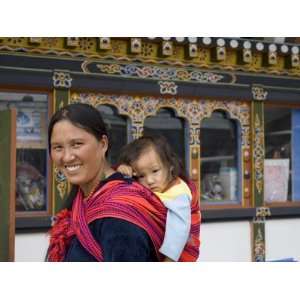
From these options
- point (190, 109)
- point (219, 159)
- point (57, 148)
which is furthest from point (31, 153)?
point (57, 148)

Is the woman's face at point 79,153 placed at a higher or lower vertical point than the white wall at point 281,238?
higher

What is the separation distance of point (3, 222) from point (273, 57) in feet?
13.1

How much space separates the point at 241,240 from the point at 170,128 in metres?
1.34

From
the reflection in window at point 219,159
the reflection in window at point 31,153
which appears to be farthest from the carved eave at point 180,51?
the reflection in window at point 219,159

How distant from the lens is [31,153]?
14.9ft

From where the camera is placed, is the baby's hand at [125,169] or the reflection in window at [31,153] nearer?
the baby's hand at [125,169]

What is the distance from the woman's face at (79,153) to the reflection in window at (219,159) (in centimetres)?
371

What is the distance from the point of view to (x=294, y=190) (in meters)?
5.75

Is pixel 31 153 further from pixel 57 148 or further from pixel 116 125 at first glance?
pixel 57 148

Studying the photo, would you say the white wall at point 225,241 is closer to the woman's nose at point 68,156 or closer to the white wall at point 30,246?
the white wall at point 30,246

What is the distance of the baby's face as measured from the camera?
2.01 meters

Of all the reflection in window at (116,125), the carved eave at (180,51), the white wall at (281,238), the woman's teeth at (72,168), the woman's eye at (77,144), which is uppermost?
the carved eave at (180,51)

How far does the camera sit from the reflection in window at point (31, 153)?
14.8ft

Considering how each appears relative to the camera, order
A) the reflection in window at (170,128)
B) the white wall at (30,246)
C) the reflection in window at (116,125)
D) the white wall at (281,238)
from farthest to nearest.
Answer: the white wall at (281,238) < the reflection in window at (170,128) < the reflection in window at (116,125) < the white wall at (30,246)
